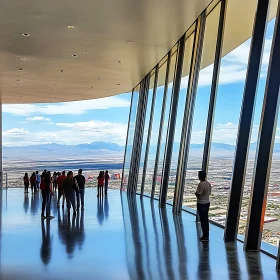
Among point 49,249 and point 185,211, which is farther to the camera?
point 185,211

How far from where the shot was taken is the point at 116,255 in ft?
22.5

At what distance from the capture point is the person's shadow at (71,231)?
25.1 ft

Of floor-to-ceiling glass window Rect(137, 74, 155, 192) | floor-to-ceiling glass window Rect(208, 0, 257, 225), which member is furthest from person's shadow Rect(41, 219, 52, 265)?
floor-to-ceiling glass window Rect(137, 74, 155, 192)

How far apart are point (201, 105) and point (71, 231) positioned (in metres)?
4.93

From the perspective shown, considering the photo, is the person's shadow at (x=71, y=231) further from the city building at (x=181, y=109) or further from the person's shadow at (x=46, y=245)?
the person's shadow at (x=46, y=245)

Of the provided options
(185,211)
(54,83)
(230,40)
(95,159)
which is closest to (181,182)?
(185,211)

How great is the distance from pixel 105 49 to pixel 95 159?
60.0 feet

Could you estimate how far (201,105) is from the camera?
11.7 m

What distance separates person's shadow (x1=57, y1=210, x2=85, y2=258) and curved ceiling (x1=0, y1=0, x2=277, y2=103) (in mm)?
4736

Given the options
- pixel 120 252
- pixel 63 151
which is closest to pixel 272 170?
pixel 120 252

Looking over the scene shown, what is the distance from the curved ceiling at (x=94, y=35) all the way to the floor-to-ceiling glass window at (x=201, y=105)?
0.27 metres

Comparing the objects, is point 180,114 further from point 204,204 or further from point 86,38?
point 204,204

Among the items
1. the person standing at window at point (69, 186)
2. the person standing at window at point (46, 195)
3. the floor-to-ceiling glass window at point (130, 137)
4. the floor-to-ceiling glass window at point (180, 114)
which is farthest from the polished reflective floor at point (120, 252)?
the floor-to-ceiling glass window at point (130, 137)

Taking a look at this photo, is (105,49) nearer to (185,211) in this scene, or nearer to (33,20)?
(33,20)
